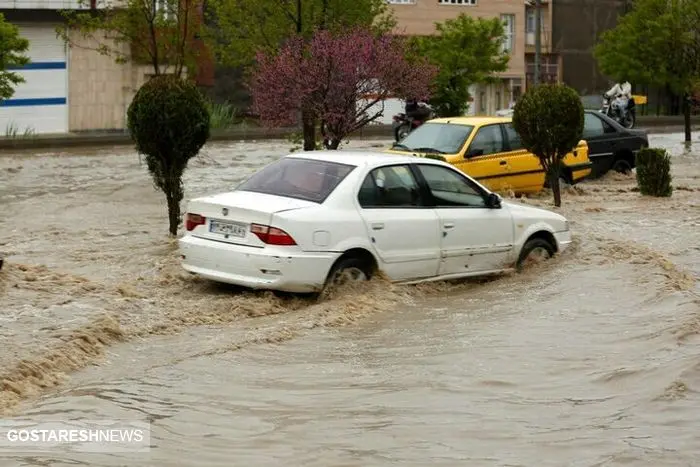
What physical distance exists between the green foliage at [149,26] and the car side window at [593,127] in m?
9.80

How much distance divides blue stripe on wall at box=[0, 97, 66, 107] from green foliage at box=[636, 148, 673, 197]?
26484mm

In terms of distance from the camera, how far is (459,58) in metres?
39.8


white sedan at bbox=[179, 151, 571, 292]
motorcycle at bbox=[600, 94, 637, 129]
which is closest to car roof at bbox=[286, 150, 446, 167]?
white sedan at bbox=[179, 151, 571, 292]

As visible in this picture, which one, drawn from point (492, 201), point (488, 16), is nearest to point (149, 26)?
point (492, 201)

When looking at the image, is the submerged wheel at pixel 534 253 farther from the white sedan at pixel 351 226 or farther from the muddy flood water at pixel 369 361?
the muddy flood water at pixel 369 361

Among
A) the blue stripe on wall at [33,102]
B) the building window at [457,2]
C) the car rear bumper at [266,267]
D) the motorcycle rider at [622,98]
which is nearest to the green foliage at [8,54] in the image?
the blue stripe on wall at [33,102]

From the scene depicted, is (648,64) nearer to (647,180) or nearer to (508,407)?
(647,180)

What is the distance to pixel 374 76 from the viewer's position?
2173cm

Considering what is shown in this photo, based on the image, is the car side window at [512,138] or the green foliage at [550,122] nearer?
the green foliage at [550,122]

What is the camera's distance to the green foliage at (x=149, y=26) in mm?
33344

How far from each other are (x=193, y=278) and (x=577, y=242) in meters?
4.46

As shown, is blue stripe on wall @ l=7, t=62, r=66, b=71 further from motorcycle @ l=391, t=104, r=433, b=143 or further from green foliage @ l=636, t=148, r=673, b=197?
green foliage @ l=636, t=148, r=673, b=197

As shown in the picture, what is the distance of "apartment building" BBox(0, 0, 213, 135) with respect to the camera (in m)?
44.8

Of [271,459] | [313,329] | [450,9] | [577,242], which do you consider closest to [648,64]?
[450,9]
